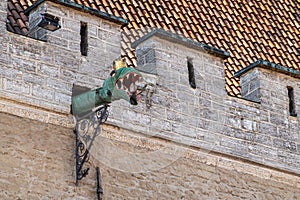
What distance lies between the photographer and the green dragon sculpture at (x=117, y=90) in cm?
945

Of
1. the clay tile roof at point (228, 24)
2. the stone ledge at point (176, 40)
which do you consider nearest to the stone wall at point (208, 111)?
the stone ledge at point (176, 40)

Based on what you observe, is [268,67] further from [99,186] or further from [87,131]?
[99,186]

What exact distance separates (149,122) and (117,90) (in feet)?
3.57

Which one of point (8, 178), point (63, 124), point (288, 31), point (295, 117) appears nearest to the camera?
point (8, 178)

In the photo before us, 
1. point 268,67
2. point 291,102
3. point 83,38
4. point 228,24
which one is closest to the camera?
point 83,38

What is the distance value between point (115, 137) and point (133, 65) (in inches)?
49.0

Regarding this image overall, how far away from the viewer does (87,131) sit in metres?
10.1

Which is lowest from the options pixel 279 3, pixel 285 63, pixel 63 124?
pixel 63 124

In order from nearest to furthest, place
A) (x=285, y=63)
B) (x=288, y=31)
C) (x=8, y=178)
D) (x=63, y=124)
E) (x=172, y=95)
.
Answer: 1. (x=8, y=178)
2. (x=63, y=124)
3. (x=172, y=95)
4. (x=285, y=63)
5. (x=288, y=31)

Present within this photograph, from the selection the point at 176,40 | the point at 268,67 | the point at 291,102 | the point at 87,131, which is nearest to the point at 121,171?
the point at 87,131

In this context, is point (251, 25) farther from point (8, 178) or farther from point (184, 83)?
point (8, 178)

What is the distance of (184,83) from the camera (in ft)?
35.8

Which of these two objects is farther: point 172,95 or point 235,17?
point 235,17

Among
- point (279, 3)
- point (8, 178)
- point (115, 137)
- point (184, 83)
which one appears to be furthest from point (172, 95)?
point (279, 3)
